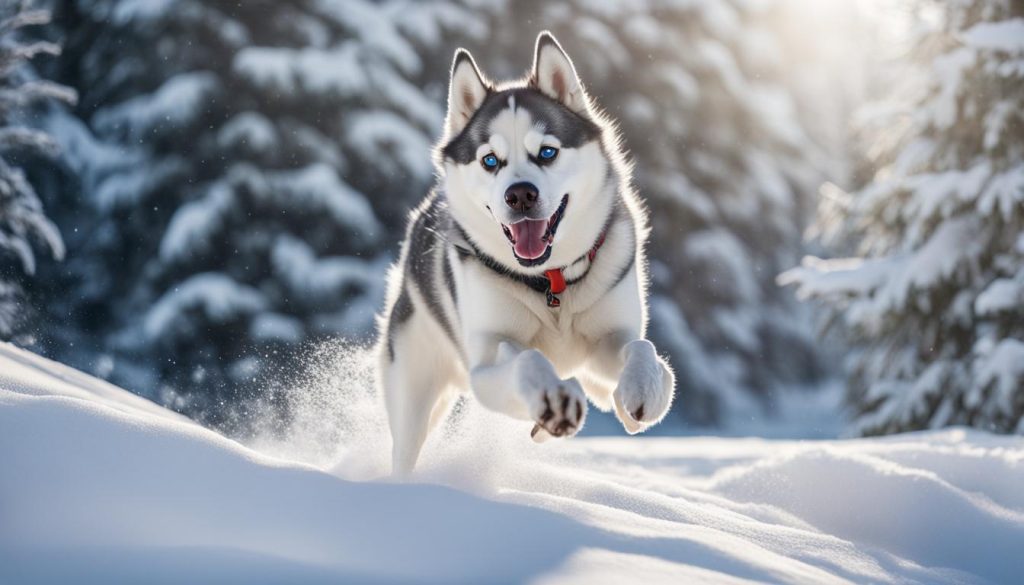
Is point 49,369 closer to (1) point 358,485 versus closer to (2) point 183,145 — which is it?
(1) point 358,485

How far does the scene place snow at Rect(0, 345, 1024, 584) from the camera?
2.09 metres

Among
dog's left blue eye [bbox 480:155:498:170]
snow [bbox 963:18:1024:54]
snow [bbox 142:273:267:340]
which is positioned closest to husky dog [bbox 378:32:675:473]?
dog's left blue eye [bbox 480:155:498:170]

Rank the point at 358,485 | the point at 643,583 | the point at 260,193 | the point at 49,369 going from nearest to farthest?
the point at 643,583 < the point at 358,485 < the point at 49,369 < the point at 260,193

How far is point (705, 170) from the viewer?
14.1 metres

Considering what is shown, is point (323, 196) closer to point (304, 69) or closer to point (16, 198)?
→ point (304, 69)

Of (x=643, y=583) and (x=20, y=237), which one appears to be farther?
(x=20, y=237)

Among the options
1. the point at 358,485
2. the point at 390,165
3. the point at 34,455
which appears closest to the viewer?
the point at 34,455

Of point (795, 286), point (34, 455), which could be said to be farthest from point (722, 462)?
point (795, 286)

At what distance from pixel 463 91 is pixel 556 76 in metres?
0.38

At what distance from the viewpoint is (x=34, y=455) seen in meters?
2.38

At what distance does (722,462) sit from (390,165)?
740 cm

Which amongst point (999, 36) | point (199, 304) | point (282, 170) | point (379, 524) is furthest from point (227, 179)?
point (379, 524)

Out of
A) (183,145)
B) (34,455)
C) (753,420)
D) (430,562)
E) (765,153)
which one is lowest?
(753,420)

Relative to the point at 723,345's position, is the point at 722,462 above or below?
above
